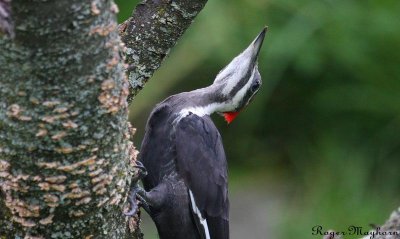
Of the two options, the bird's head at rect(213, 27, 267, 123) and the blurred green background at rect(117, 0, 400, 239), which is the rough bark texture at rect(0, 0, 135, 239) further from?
the blurred green background at rect(117, 0, 400, 239)

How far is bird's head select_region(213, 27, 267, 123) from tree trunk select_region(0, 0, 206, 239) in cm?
107

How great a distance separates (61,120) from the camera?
66.7 inches

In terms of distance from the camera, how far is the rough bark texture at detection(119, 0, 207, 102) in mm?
2430

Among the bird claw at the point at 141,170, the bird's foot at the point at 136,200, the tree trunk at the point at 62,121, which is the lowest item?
the bird's foot at the point at 136,200

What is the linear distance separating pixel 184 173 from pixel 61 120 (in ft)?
3.35

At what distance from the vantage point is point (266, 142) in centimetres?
483

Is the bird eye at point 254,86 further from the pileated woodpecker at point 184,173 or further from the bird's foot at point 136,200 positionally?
the bird's foot at point 136,200

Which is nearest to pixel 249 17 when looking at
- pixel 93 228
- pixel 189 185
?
pixel 189 185

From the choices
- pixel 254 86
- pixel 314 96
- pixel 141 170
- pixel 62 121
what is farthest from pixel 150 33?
pixel 314 96

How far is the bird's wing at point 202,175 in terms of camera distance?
8.80 feet

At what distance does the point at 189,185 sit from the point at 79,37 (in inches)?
44.1

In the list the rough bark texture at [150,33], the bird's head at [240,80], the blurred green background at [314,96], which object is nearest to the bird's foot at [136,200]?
the rough bark texture at [150,33]

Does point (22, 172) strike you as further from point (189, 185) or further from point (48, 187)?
point (189, 185)

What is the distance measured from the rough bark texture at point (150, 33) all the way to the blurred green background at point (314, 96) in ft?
6.54
